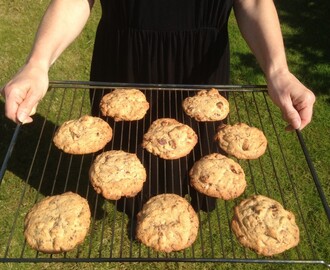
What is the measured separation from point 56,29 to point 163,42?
749mm

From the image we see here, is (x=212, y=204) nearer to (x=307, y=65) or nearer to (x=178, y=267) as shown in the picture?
(x=178, y=267)

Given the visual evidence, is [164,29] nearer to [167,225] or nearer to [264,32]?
[264,32]

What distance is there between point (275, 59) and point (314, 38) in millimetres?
3959

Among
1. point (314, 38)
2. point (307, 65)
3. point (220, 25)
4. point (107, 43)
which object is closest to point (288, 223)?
point (220, 25)

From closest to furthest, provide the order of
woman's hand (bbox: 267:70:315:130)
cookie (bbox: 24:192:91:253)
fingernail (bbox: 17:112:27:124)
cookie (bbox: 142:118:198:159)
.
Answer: cookie (bbox: 24:192:91:253) → fingernail (bbox: 17:112:27:124) → woman's hand (bbox: 267:70:315:130) → cookie (bbox: 142:118:198:159)

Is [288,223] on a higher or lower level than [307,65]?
higher

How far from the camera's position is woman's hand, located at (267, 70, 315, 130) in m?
2.14

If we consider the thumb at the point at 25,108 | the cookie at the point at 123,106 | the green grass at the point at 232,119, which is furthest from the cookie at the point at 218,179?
the thumb at the point at 25,108

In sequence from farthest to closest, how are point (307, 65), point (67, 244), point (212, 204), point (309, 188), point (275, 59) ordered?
point (307, 65) < point (309, 188) < point (212, 204) < point (275, 59) < point (67, 244)

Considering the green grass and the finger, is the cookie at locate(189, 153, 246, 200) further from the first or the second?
the finger

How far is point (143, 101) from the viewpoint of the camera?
2777 mm

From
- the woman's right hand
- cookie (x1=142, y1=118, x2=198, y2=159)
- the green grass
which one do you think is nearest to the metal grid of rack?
the green grass

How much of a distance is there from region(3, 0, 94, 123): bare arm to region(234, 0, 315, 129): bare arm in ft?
3.87

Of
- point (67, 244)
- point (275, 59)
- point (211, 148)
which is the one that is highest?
point (275, 59)
